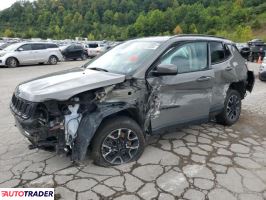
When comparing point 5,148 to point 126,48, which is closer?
point 5,148

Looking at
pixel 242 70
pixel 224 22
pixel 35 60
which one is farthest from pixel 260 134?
pixel 224 22

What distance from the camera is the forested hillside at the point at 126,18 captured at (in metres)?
82.7

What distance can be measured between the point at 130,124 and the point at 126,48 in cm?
153

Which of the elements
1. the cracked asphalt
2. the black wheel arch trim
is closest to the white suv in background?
the cracked asphalt

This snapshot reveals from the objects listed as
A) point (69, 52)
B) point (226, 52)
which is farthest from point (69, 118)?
point (69, 52)

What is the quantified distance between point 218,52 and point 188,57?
956mm

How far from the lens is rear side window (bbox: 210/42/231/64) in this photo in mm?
4816

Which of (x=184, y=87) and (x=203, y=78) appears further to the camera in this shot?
(x=203, y=78)

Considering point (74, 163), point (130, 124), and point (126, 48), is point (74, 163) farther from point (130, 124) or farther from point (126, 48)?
point (126, 48)

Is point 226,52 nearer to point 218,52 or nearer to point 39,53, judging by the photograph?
point 218,52

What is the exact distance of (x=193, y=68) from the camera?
4359mm

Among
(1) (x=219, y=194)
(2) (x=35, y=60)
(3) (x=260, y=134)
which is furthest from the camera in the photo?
(2) (x=35, y=60)

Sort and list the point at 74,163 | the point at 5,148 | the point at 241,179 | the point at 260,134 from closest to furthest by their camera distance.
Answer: the point at 241,179 → the point at 74,163 → the point at 5,148 → the point at 260,134

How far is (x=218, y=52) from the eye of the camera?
4.99 m
